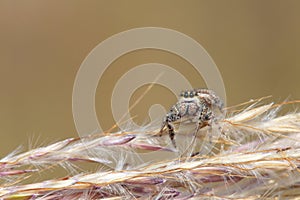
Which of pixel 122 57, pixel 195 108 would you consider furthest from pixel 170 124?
pixel 122 57

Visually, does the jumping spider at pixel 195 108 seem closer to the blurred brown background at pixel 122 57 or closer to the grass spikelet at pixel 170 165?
the grass spikelet at pixel 170 165

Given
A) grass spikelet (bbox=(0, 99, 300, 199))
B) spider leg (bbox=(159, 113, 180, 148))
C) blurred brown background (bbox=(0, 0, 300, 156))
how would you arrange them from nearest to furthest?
1. grass spikelet (bbox=(0, 99, 300, 199))
2. spider leg (bbox=(159, 113, 180, 148))
3. blurred brown background (bbox=(0, 0, 300, 156))

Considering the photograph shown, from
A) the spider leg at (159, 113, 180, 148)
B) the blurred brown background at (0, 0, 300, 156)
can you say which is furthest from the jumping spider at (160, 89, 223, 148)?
the blurred brown background at (0, 0, 300, 156)

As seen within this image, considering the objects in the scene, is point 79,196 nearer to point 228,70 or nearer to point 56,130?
point 56,130

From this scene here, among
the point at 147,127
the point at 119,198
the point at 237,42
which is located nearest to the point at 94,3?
the point at 237,42

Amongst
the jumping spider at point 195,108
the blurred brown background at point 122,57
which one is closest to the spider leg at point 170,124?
the jumping spider at point 195,108

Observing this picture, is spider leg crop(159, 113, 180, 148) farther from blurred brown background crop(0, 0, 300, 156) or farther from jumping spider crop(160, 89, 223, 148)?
blurred brown background crop(0, 0, 300, 156)
